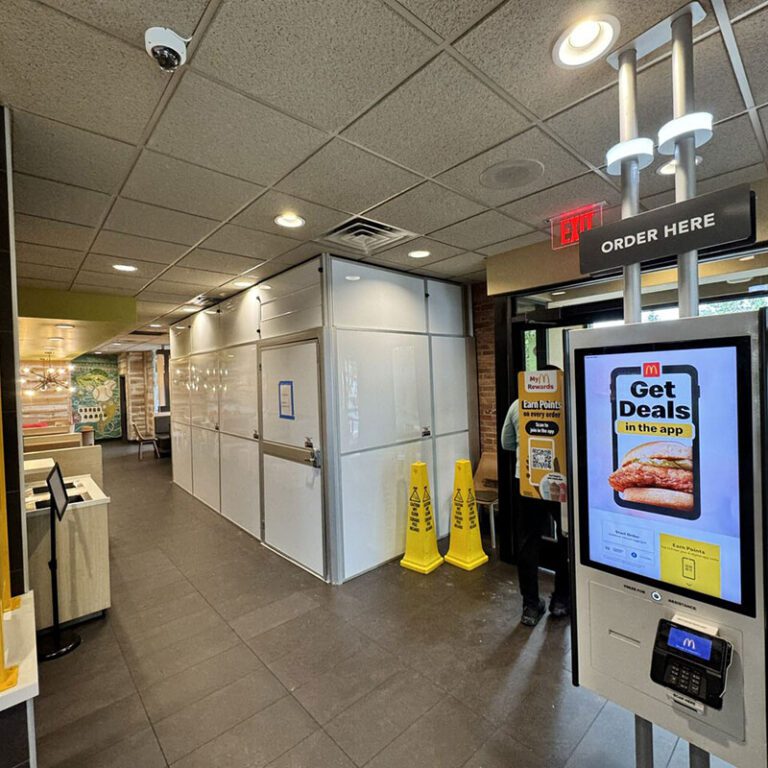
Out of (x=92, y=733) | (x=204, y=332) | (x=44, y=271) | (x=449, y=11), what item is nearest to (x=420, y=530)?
(x=92, y=733)

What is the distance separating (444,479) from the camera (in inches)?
172

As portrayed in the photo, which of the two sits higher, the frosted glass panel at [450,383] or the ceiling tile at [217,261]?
the ceiling tile at [217,261]

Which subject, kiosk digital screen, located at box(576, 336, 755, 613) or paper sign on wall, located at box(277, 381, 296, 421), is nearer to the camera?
kiosk digital screen, located at box(576, 336, 755, 613)

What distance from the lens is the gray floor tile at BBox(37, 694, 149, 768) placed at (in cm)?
191

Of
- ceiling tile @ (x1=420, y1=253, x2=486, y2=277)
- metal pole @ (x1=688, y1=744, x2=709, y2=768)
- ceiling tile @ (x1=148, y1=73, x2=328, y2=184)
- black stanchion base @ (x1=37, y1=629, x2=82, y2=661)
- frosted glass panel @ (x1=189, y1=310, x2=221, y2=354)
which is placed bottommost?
black stanchion base @ (x1=37, y1=629, x2=82, y2=661)

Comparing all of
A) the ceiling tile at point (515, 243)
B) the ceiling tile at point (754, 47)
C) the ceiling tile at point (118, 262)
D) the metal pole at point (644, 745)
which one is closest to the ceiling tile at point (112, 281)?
the ceiling tile at point (118, 262)

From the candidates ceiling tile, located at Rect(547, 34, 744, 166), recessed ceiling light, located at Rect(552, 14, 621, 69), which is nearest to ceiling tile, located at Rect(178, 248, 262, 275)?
ceiling tile, located at Rect(547, 34, 744, 166)

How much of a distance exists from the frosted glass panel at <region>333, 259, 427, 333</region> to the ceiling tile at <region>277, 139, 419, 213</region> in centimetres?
109

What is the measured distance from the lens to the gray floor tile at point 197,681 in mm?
2188

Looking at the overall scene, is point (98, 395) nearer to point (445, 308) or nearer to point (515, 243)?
point (445, 308)

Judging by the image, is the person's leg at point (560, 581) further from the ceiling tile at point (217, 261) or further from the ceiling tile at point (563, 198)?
the ceiling tile at point (217, 261)

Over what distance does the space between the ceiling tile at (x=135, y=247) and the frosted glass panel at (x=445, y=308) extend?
2391 millimetres

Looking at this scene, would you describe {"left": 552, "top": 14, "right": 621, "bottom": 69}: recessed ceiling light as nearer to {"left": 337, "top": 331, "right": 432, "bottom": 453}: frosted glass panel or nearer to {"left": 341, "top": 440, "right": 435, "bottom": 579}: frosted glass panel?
{"left": 337, "top": 331, "right": 432, "bottom": 453}: frosted glass panel

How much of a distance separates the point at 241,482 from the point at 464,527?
2652 millimetres
